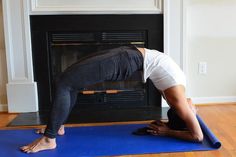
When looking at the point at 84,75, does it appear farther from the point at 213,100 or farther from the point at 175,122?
the point at 213,100

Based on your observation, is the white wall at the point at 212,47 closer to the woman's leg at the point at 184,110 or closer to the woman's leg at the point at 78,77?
the woman's leg at the point at 184,110

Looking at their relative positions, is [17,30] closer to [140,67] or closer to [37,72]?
[37,72]

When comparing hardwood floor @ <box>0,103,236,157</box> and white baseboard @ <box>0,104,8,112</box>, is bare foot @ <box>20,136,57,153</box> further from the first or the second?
white baseboard @ <box>0,104,8,112</box>

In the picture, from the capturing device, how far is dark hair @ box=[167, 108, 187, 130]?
92.4 inches

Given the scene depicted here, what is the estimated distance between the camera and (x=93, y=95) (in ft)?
Result: 10.6

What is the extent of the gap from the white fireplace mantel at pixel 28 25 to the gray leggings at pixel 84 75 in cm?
105

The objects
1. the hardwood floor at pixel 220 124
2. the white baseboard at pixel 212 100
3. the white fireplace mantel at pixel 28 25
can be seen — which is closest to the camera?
the hardwood floor at pixel 220 124

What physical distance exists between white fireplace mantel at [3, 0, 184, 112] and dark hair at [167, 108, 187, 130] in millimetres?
904

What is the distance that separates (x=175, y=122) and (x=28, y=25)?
5.51 ft

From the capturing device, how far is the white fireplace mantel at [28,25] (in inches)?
119

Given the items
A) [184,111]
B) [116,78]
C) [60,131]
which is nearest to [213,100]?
[184,111]

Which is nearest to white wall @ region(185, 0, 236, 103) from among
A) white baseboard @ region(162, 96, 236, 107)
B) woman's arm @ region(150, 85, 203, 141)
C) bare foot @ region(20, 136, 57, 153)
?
white baseboard @ region(162, 96, 236, 107)

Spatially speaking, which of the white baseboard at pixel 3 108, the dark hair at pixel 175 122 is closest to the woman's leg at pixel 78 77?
the dark hair at pixel 175 122

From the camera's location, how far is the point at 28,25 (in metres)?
3.05
